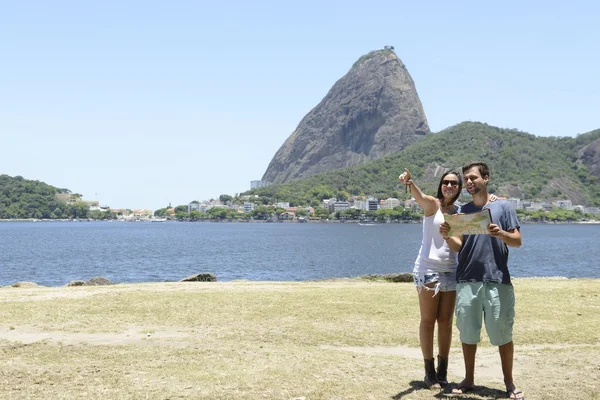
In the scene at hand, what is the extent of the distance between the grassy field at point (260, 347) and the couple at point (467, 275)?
1.84ft

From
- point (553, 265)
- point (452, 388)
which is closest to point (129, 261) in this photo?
point (553, 265)

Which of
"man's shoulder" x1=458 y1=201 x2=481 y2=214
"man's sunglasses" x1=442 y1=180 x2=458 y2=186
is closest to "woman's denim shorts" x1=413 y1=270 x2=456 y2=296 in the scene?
"man's shoulder" x1=458 y1=201 x2=481 y2=214

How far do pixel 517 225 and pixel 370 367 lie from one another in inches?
131

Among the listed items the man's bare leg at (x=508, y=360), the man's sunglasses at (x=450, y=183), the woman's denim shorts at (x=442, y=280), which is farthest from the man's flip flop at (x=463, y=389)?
the man's sunglasses at (x=450, y=183)

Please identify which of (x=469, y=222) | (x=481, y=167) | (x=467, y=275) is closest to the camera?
(x=469, y=222)

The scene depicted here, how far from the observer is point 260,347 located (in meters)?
10.9

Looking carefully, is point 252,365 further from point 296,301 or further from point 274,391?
point 296,301

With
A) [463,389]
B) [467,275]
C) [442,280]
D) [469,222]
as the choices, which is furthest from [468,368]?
[469,222]

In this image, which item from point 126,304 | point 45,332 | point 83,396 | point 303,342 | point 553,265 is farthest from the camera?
point 553,265

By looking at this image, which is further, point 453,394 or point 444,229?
point 453,394

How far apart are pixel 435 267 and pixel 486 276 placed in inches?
27.2

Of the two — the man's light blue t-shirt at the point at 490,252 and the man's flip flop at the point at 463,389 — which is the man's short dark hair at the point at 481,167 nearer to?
the man's light blue t-shirt at the point at 490,252

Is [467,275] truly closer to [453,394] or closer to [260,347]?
[453,394]

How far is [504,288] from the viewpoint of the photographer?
24.3ft
